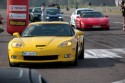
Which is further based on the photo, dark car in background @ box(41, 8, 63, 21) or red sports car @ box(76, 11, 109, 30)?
dark car in background @ box(41, 8, 63, 21)

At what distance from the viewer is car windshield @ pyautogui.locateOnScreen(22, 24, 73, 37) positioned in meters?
12.9

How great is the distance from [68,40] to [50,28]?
117cm

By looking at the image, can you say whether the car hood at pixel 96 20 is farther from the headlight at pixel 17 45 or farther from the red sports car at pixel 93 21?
the headlight at pixel 17 45

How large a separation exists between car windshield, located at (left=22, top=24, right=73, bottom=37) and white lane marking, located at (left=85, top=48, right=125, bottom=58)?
6.21ft

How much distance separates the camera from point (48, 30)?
42.9 ft

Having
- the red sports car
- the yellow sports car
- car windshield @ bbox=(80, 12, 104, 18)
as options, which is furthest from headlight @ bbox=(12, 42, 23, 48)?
car windshield @ bbox=(80, 12, 104, 18)

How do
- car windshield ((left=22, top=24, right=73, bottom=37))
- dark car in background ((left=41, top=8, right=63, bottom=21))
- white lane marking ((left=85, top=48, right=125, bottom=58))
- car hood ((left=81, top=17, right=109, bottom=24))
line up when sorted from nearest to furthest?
car windshield ((left=22, top=24, right=73, bottom=37)) → white lane marking ((left=85, top=48, right=125, bottom=58)) → car hood ((left=81, top=17, right=109, bottom=24)) → dark car in background ((left=41, top=8, right=63, bottom=21))

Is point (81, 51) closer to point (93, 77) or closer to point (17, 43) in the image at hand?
point (17, 43)

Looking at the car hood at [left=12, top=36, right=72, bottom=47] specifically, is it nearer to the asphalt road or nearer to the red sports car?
the asphalt road

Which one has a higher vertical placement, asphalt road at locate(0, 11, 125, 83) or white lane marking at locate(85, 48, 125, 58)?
asphalt road at locate(0, 11, 125, 83)

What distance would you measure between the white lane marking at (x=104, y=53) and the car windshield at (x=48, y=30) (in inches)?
74.5

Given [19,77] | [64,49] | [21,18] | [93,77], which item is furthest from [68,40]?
[21,18]

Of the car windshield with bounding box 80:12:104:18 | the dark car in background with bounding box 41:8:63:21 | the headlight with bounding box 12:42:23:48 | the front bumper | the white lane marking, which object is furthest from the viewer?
the dark car in background with bounding box 41:8:63:21

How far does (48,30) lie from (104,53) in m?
3.17
